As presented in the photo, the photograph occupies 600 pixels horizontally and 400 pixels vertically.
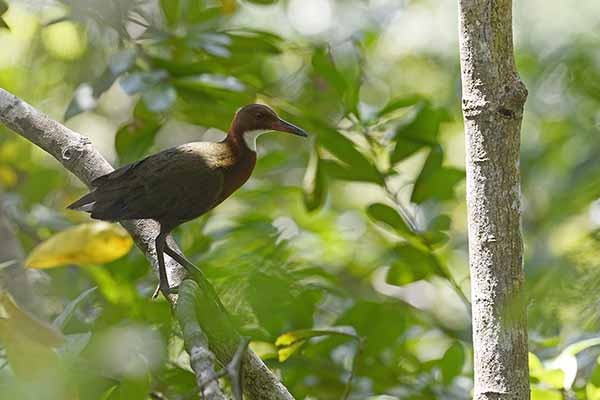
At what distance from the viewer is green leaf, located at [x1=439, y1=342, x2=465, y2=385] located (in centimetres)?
212

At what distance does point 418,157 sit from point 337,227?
1344 mm

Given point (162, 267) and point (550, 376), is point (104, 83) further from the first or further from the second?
point (550, 376)

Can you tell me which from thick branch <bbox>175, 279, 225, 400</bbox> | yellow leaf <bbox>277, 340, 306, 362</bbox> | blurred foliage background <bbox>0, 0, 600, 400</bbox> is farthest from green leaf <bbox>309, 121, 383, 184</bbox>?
thick branch <bbox>175, 279, 225, 400</bbox>

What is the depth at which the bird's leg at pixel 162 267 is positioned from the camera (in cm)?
174

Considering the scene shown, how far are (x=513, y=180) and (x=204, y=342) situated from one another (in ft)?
1.67

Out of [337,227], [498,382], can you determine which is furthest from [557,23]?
[498,382]

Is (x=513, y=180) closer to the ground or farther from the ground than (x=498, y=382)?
farther from the ground

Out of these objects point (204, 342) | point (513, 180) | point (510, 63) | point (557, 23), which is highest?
point (557, 23)

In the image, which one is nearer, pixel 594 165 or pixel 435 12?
pixel 594 165

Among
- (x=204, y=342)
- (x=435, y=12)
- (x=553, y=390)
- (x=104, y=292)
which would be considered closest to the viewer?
(x=204, y=342)

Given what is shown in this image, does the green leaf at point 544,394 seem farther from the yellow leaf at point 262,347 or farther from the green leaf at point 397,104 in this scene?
the green leaf at point 397,104

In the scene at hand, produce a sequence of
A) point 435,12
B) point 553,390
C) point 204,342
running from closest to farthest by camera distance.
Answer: point 204,342 → point 553,390 → point 435,12

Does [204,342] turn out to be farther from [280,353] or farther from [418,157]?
[418,157]

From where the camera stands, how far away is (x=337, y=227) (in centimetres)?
331
